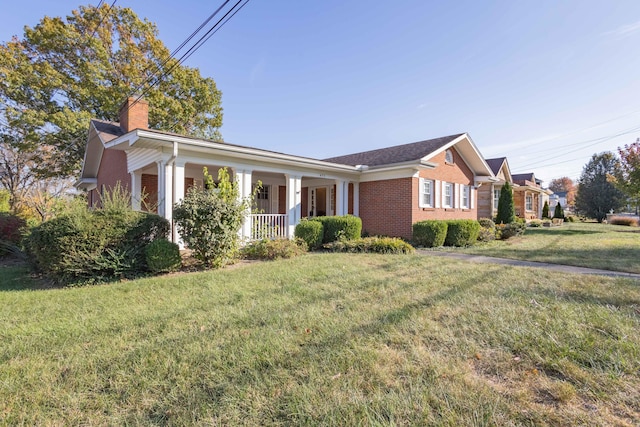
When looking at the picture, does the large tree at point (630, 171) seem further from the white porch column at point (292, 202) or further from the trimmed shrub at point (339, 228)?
the white porch column at point (292, 202)

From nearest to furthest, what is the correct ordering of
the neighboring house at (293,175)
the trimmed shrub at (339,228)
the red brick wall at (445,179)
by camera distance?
the neighboring house at (293,175)
the trimmed shrub at (339,228)
the red brick wall at (445,179)

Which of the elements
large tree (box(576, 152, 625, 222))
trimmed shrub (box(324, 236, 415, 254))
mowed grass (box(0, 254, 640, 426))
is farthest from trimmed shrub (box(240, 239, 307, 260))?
large tree (box(576, 152, 625, 222))

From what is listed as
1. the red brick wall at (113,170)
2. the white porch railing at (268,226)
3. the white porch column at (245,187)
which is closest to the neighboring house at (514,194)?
the white porch railing at (268,226)

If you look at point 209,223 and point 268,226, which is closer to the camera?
point 209,223

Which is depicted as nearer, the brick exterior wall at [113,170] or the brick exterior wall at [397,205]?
the brick exterior wall at [113,170]

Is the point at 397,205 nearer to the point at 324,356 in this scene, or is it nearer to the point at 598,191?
the point at 324,356

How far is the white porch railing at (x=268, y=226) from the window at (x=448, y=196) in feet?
26.6

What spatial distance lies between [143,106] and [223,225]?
8.98 m

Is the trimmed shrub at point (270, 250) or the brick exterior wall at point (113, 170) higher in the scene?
the brick exterior wall at point (113, 170)

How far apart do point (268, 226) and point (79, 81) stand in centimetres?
1829

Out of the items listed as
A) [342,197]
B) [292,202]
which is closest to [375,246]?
[292,202]

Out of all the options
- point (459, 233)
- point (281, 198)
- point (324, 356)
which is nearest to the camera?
point (324, 356)

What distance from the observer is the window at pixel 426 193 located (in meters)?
12.9

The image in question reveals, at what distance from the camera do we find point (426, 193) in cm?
1338
